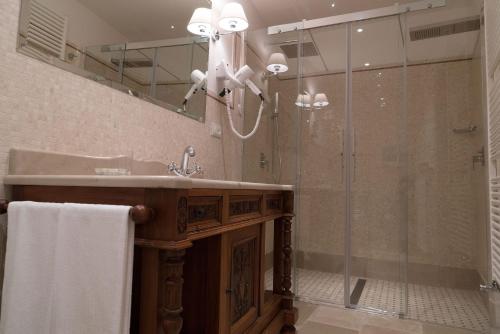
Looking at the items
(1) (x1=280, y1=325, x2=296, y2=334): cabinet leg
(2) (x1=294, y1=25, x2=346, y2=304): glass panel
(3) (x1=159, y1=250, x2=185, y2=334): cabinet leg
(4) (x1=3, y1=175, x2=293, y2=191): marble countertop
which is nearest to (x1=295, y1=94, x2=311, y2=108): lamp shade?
(2) (x1=294, y1=25, x2=346, y2=304): glass panel

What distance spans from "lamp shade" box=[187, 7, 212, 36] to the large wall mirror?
0.03m

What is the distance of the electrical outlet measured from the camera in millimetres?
2145

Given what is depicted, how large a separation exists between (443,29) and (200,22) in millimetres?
1897

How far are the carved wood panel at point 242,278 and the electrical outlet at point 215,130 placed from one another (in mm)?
934

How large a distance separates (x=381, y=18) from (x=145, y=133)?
203 cm

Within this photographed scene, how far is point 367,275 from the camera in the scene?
101 inches

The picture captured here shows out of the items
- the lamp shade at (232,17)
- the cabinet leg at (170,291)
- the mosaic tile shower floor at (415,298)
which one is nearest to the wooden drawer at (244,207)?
the cabinet leg at (170,291)

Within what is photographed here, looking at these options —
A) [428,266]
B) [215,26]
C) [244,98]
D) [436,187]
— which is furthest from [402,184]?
[215,26]

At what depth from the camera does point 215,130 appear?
7.14 ft

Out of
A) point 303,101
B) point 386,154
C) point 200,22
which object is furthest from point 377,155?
point 200,22

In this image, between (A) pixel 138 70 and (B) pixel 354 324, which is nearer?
(A) pixel 138 70

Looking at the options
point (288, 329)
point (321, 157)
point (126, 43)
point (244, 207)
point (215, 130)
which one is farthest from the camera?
point (321, 157)

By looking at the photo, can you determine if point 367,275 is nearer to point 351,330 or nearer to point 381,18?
point 351,330

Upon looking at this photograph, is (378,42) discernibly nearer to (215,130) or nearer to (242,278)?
(215,130)
